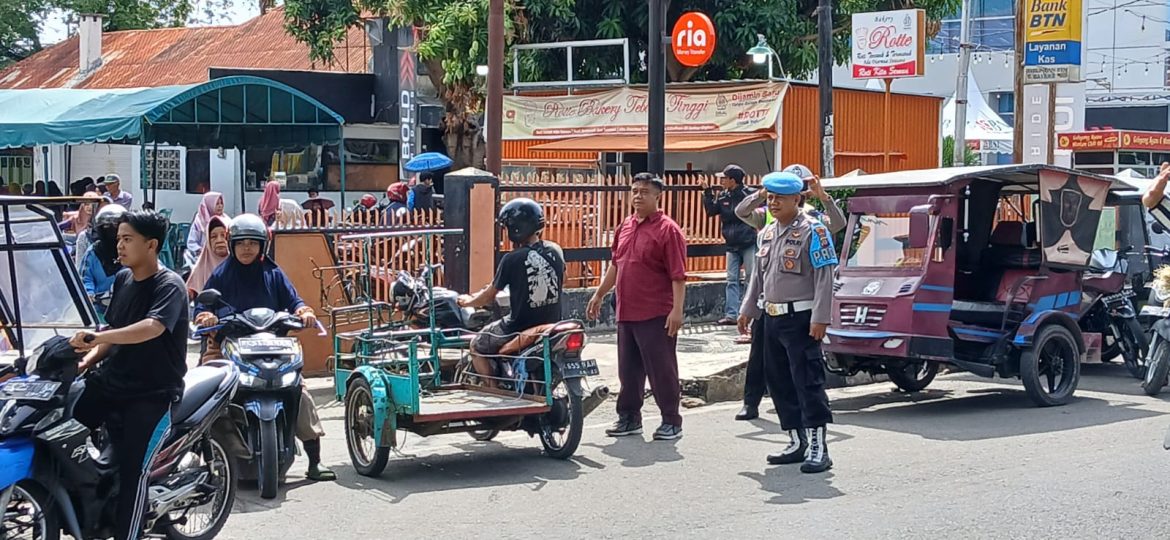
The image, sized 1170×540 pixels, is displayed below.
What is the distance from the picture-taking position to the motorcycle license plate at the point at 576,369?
870 centimetres

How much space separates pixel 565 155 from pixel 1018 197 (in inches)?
480

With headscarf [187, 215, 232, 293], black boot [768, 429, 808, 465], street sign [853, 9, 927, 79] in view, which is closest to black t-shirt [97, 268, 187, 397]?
headscarf [187, 215, 232, 293]

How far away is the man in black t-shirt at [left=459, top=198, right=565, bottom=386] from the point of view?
8883mm

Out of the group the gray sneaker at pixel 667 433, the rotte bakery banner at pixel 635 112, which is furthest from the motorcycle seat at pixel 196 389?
the rotte bakery banner at pixel 635 112


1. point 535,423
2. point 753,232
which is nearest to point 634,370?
point 535,423

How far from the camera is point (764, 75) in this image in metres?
24.0

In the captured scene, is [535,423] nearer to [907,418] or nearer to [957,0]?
[907,418]

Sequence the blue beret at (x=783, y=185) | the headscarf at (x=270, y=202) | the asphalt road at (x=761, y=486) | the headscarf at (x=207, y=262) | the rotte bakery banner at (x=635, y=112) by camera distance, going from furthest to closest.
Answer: the rotte bakery banner at (x=635, y=112), the headscarf at (x=270, y=202), the headscarf at (x=207, y=262), the blue beret at (x=783, y=185), the asphalt road at (x=761, y=486)

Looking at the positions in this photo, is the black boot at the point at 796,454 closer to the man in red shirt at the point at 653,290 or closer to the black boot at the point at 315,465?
the man in red shirt at the point at 653,290

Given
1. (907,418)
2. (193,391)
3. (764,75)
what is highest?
(764,75)

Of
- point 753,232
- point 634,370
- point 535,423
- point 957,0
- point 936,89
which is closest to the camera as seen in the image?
point 535,423

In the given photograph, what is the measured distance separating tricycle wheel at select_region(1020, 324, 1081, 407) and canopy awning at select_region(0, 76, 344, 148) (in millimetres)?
12282

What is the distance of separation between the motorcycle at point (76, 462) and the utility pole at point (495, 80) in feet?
27.1

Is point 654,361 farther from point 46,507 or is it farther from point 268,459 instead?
point 46,507
